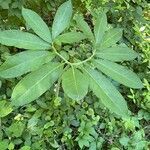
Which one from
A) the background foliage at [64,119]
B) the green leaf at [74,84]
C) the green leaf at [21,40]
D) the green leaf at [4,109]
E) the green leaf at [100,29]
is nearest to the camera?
the green leaf at [74,84]

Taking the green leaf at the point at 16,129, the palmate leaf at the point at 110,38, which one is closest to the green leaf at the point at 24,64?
the palmate leaf at the point at 110,38

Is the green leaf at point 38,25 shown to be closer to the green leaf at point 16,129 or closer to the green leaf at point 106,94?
the green leaf at point 106,94

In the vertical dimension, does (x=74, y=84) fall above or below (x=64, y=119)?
above

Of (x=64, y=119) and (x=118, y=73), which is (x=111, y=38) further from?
(x=64, y=119)

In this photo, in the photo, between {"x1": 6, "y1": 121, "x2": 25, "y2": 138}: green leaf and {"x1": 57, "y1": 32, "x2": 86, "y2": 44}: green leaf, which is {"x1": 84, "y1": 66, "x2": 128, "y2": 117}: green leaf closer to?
{"x1": 57, "y1": 32, "x2": 86, "y2": 44}: green leaf

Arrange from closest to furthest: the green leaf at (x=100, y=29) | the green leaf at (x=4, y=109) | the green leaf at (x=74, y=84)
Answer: the green leaf at (x=74, y=84) → the green leaf at (x=100, y=29) → the green leaf at (x=4, y=109)

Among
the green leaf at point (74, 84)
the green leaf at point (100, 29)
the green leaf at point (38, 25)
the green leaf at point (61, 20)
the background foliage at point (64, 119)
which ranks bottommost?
the background foliage at point (64, 119)

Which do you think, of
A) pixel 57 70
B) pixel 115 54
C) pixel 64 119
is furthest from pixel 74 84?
pixel 64 119
